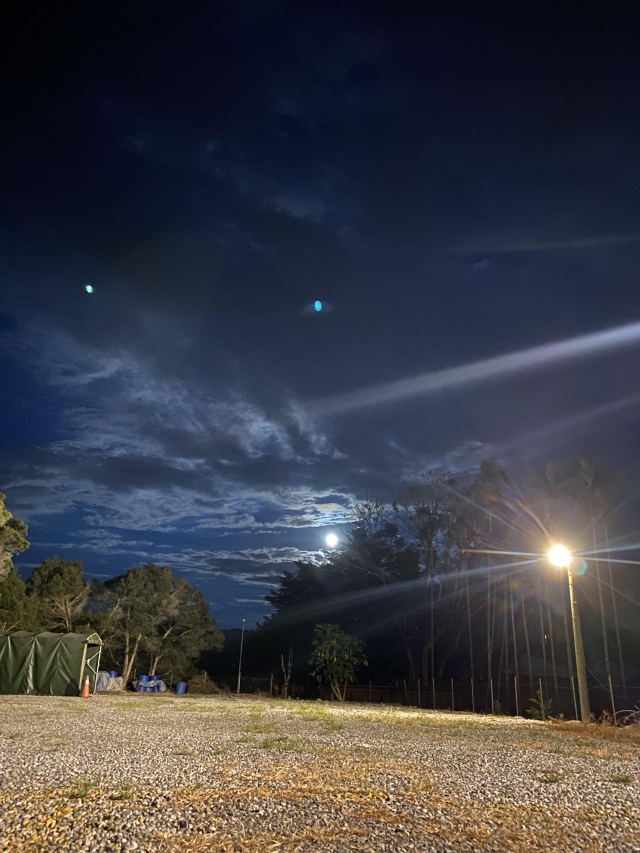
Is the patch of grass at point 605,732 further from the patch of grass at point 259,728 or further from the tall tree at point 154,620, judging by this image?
the tall tree at point 154,620

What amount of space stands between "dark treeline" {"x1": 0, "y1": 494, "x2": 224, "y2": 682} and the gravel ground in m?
26.9

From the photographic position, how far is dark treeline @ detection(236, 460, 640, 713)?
1096 inches

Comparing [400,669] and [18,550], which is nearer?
[18,550]

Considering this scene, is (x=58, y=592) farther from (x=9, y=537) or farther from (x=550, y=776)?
(x=550, y=776)

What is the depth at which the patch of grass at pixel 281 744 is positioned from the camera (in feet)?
25.1

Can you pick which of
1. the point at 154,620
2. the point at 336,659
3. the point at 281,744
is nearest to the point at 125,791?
the point at 281,744

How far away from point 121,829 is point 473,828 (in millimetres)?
2198

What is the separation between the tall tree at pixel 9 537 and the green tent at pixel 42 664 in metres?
5.65

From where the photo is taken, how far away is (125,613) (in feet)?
112

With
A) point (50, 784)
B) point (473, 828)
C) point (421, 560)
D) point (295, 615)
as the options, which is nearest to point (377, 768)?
point (473, 828)

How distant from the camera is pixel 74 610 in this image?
114ft

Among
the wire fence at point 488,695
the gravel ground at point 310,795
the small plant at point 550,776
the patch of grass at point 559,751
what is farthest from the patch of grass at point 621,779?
the wire fence at point 488,695

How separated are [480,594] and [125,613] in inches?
815

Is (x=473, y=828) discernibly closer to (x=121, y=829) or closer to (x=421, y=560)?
(x=121, y=829)
